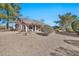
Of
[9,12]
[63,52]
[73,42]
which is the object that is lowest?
[63,52]

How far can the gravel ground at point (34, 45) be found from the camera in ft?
8.88

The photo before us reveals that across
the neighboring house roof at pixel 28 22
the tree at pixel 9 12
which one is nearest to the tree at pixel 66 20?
the neighboring house roof at pixel 28 22

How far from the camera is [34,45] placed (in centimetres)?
272

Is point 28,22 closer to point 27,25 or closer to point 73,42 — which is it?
point 27,25


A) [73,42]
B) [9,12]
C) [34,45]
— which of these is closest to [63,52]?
[73,42]

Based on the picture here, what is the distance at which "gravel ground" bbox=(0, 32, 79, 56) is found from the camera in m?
2.71

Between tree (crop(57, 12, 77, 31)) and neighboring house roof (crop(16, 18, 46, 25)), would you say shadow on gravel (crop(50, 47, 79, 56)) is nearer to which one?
tree (crop(57, 12, 77, 31))

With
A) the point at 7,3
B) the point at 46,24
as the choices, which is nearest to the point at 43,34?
the point at 46,24

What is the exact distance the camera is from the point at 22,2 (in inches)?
107

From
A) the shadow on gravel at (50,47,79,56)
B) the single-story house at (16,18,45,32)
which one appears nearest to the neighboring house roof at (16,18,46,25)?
the single-story house at (16,18,45,32)

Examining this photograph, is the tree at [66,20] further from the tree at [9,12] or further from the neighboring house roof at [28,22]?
the tree at [9,12]

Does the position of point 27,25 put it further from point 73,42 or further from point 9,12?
point 73,42

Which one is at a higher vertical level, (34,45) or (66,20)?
(66,20)

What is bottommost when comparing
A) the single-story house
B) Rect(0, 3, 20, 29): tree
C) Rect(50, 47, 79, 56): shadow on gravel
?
Rect(50, 47, 79, 56): shadow on gravel
